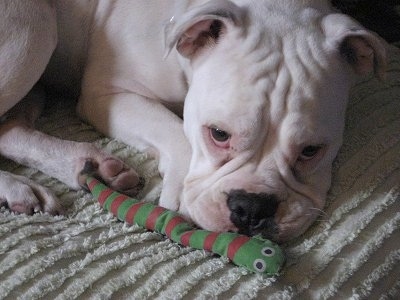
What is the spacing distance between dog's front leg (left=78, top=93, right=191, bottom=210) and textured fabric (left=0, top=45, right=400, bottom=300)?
7 cm

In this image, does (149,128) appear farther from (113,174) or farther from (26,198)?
(26,198)

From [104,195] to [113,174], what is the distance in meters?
0.08

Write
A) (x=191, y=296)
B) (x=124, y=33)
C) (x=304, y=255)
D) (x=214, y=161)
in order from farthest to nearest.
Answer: (x=124, y=33), (x=214, y=161), (x=304, y=255), (x=191, y=296)

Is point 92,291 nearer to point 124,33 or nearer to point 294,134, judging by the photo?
point 294,134

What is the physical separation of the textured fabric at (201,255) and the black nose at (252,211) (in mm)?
71

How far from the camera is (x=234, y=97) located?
1.21 meters

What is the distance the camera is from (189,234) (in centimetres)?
120

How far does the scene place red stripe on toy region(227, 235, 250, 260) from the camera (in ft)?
3.67

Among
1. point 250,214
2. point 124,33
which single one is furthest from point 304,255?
point 124,33

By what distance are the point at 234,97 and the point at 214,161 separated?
14 cm

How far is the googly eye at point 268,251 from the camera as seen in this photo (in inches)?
42.9

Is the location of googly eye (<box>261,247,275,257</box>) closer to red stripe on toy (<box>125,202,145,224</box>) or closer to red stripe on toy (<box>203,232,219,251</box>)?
red stripe on toy (<box>203,232,219,251</box>)

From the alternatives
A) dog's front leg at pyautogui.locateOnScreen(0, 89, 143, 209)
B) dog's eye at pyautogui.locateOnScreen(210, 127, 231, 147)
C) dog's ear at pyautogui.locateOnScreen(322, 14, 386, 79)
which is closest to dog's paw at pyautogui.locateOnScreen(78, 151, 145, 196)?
dog's front leg at pyautogui.locateOnScreen(0, 89, 143, 209)

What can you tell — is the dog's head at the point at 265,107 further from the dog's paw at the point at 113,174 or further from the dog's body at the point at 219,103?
the dog's paw at the point at 113,174
